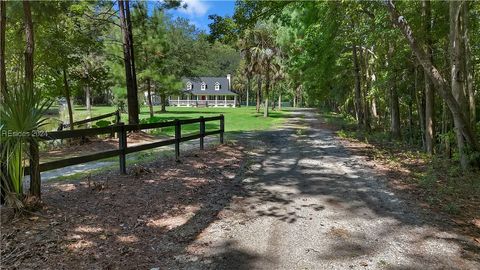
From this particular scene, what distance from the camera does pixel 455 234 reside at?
5191mm

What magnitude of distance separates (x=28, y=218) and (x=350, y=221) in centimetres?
427

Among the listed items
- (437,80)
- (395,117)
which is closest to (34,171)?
(437,80)

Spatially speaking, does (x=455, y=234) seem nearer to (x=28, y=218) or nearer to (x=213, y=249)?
(x=213, y=249)

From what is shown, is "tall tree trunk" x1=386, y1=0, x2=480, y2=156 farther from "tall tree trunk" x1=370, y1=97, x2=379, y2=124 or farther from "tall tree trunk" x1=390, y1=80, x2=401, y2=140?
"tall tree trunk" x1=370, y1=97, x2=379, y2=124

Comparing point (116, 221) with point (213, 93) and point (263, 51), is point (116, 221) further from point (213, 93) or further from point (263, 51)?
point (213, 93)

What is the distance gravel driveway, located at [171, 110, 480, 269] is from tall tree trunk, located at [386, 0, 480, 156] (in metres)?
2.66

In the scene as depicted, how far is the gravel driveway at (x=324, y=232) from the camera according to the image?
14.2 feet

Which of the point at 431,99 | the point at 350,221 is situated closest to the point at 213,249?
the point at 350,221

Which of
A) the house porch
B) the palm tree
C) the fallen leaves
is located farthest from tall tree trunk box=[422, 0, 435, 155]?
the house porch

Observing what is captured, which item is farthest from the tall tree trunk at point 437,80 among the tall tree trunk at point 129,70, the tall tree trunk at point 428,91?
the tall tree trunk at point 129,70

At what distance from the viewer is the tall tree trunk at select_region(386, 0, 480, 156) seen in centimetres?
912

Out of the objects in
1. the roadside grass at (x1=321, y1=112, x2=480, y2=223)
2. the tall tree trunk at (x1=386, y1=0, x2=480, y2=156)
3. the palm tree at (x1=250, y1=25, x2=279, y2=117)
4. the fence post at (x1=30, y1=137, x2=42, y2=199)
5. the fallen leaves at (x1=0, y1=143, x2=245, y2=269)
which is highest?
the palm tree at (x1=250, y1=25, x2=279, y2=117)

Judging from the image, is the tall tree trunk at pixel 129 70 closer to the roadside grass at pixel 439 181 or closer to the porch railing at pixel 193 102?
the roadside grass at pixel 439 181

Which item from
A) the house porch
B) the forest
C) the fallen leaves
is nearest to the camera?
the fallen leaves
